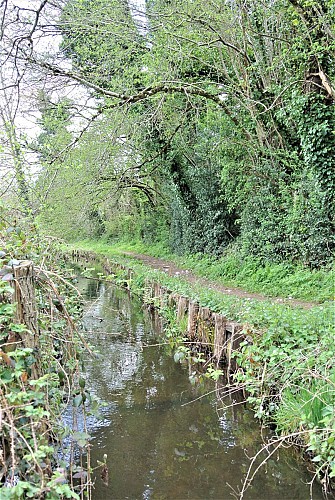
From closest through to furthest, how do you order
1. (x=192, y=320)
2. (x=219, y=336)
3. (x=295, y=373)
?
1. (x=295, y=373)
2. (x=219, y=336)
3. (x=192, y=320)

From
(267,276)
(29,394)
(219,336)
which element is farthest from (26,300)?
(267,276)

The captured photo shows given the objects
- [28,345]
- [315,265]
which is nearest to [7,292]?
[28,345]

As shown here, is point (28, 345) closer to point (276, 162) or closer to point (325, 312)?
point (325, 312)

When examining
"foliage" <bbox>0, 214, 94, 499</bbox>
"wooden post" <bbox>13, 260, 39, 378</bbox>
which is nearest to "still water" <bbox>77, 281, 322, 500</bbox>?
"foliage" <bbox>0, 214, 94, 499</bbox>

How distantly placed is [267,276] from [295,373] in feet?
20.1

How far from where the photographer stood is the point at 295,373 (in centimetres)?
429

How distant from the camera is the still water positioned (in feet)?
13.0

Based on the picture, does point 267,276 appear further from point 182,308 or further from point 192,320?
point 192,320

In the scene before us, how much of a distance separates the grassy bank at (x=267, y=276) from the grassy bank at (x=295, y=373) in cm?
281

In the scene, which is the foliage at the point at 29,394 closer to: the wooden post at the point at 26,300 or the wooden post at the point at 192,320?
the wooden post at the point at 26,300

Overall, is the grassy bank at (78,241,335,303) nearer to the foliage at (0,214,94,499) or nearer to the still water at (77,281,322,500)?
the still water at (77,281,322,500)

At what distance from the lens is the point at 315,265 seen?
9258 millimetres

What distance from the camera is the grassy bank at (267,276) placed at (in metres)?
8.41

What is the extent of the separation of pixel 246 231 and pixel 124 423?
299 inches
